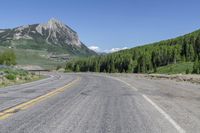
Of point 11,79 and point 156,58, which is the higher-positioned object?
point 156,58

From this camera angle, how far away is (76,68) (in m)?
171

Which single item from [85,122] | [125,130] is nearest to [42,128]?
[85,122]

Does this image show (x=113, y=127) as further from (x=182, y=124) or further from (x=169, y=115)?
(x=169, y=115)

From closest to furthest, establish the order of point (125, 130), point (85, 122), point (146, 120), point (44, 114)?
1. point (125, 130)
2. point (85, 122)
3. point (146, 120)
4. point (44, 114)

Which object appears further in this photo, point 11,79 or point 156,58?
point 156,58

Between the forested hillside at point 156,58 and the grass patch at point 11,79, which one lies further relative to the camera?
the forested hillside at point 156,58

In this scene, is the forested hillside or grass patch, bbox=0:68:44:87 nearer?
grass patch, bbox=0:68:44:87

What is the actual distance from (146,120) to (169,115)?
133 cm

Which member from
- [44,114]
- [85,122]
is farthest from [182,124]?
[44,114]

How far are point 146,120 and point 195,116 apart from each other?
1819mm

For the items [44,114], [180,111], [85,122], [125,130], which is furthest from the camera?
[180,111]

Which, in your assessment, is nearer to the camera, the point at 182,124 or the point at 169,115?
the point at 182,124

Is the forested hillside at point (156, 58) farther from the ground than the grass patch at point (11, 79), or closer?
farther from the ground

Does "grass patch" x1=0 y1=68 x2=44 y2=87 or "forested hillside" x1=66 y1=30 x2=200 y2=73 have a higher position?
"forested hillside" x1=66 y1=30 x2=200 y2=73
